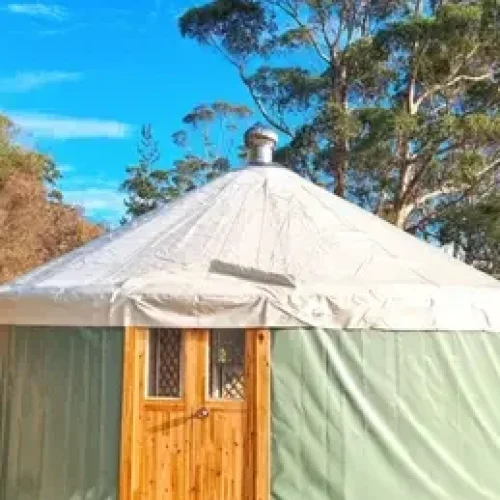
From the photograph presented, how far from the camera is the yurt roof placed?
15.4ft

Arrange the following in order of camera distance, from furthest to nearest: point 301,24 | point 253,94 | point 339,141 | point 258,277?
point 253,94
point 301,24
point 339,141
point 258,277

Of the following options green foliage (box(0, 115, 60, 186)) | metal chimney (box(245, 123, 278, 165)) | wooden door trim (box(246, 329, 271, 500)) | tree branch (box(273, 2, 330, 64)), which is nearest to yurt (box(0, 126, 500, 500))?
wooden door trim (box(246, 329, 271, 500))

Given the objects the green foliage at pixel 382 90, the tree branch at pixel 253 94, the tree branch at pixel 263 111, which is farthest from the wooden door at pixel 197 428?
the tree branch at pixel 253 94

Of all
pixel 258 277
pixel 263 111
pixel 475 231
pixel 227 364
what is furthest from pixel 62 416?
pixel 263 111

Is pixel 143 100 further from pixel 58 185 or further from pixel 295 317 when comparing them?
pixel 295 317

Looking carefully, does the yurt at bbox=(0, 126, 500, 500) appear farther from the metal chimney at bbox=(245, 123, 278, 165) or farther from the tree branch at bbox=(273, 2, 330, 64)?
the tree branch at bbox=(273, 2, 330, 64)

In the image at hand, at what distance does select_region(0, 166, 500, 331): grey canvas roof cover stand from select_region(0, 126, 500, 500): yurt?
1cm

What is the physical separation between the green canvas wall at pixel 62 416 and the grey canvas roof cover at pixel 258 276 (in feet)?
0.54

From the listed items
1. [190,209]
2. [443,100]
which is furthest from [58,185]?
[190,209]

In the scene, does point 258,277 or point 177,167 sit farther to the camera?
point 177,167

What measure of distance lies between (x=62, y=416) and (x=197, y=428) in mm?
852

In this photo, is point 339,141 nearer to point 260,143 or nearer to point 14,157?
point 260,143

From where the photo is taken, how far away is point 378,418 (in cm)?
475

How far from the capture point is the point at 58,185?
19.3 meters
